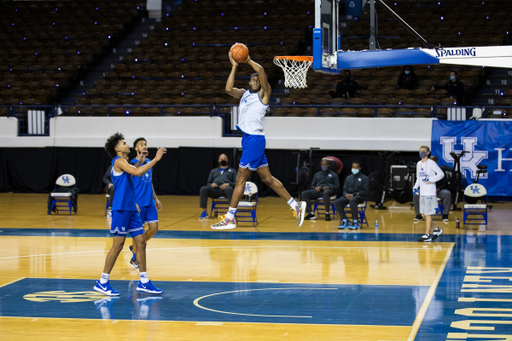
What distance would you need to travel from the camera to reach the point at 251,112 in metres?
7.07

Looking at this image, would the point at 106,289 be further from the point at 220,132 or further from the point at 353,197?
the point at 220,132

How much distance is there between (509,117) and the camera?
17250 millimetres

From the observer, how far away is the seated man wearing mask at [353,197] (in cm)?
1347

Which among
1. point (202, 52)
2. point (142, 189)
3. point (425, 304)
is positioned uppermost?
point (202, 52)

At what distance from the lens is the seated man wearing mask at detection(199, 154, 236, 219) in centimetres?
1488

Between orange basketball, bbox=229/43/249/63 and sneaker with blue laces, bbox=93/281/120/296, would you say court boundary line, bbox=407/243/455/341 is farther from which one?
sneaker with blue laces, bbox=93/281/120/296

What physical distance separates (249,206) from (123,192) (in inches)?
255

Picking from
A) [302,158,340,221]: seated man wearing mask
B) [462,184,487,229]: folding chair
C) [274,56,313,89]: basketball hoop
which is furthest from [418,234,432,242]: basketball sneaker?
[274,56,313,89]: basketball hoop

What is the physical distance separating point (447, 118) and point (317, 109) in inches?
141


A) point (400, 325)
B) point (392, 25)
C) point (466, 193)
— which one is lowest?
point (400, 325)

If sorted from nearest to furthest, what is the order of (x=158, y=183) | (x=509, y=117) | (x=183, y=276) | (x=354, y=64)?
(x=354, y=64) → (x=183, y=276) → (x=509, y=117) → (x=158, y=183)

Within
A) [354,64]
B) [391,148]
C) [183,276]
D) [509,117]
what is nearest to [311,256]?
→ [183,276]

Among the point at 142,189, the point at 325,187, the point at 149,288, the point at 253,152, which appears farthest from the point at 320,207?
the point at 253,152

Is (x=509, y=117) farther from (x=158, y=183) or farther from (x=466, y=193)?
(x=158, y=183)
